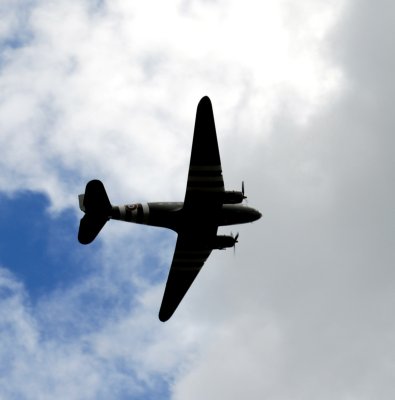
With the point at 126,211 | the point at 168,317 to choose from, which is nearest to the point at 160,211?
the point at 126,211

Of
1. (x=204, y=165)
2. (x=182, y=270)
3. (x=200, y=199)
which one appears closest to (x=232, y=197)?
(x=200, y=199)

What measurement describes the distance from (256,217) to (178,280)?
8949mm

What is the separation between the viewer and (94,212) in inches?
2314

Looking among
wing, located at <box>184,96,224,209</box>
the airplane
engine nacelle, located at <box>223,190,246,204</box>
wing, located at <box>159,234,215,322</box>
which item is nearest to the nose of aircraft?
the airplane

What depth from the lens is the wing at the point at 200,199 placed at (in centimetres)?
5675

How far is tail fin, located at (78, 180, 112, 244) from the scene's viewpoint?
58344mm

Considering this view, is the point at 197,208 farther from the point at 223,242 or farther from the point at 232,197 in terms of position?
the point at 223,242

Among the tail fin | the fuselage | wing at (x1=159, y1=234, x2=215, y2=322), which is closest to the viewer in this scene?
the tail fin

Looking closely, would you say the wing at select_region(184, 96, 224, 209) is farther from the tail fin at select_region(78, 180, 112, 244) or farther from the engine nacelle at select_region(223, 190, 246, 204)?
the tail fin at select_region(78, 180, 112, 244)

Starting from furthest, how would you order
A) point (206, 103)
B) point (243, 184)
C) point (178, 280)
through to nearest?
point (178, 280), point (243, 184), point (206, 103)

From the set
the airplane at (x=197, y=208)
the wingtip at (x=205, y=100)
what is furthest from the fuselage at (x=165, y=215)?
the wingtip at (x=205, y=100)

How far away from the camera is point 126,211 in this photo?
59406mm

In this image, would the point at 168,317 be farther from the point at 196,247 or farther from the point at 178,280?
the point at 196,247

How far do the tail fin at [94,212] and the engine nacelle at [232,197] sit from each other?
29.1ft
